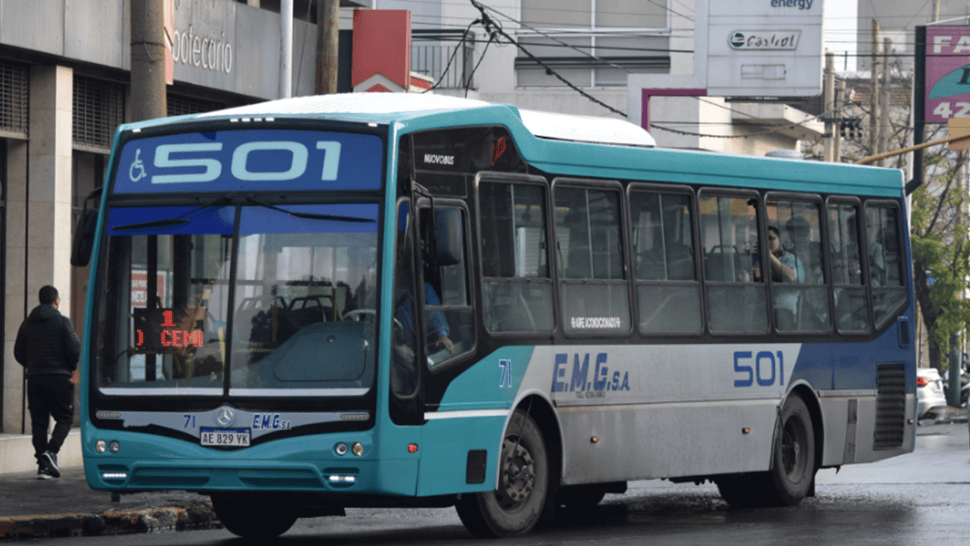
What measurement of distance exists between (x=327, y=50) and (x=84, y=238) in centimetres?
719

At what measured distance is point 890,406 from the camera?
612 inches

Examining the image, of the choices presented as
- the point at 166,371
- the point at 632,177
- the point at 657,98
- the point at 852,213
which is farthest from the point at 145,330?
the point at 657,98

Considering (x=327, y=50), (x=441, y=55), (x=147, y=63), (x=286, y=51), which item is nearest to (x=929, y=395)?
(x=441, y=55)

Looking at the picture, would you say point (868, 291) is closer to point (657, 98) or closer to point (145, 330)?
point (145, 330)

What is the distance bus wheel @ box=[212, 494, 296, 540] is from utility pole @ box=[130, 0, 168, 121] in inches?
132

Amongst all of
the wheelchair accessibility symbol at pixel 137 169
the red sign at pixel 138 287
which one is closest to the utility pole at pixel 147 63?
the wheelchair accessibility symbol at pixel 137 169

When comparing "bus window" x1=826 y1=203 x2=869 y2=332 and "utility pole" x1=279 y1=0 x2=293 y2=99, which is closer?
"bus window" x1=826 y1=203 x2=869 y2=332

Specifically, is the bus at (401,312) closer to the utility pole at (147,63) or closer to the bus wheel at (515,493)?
the bus wheel at (515,493)

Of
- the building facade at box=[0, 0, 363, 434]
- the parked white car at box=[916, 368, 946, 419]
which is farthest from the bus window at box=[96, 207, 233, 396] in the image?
the parked white car at box=[916, 368, 946, 419]

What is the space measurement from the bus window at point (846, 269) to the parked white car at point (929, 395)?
19056 millimetres

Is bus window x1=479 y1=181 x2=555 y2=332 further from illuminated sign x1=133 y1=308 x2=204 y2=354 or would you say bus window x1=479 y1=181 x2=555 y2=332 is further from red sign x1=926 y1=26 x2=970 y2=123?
red sign x1=926 y1=26 x2=970 y2=123

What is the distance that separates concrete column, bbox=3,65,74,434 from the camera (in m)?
17.2

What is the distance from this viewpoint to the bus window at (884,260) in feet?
50.8

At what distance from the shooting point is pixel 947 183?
165ft
